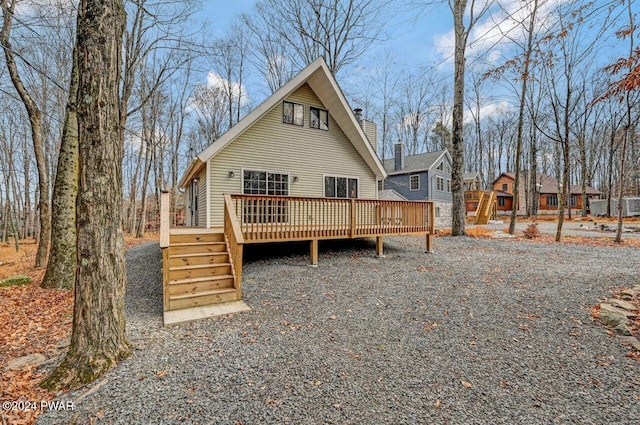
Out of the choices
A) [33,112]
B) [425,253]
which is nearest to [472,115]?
[425,253]

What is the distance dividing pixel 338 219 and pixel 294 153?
141 inches

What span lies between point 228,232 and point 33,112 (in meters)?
6.27

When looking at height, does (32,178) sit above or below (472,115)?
below

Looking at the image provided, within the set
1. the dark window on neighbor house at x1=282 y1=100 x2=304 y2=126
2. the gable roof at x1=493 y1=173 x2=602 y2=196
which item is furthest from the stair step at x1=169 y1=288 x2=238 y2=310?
the gable roof at x1=493 y1=173 x2=602 y2=196

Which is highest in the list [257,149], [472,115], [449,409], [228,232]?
[472,115]

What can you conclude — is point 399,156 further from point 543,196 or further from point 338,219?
point 543,196

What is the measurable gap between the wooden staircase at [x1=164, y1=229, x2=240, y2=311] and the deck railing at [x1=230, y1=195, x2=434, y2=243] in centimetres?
95

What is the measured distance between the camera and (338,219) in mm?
7742

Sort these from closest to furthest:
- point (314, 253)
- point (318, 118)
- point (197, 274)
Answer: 1. point (197, 274)
2. point (314, 253)
3. point (318, 118)

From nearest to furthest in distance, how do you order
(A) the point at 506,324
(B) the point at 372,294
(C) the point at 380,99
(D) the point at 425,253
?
(A) the point at 506,324, (B) the point at 372,294, (D) the point at 425,253, (C) the point at 380,99

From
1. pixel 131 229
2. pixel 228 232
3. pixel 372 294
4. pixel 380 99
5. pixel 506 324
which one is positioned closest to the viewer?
pixel 506 324

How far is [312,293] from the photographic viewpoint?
17.3ft

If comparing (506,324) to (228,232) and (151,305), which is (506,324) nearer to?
(228,232)

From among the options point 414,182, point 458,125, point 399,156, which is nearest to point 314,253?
point 458,125
